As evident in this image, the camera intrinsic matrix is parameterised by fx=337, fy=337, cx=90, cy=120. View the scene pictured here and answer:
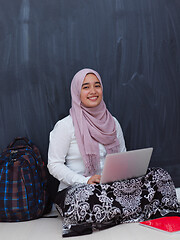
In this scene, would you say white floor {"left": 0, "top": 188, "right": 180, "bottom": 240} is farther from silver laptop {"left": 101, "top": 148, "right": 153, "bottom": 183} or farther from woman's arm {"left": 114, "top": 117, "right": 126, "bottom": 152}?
woman's arm {"left": 114, "top": 117, "right": 126, "bottom": 152}

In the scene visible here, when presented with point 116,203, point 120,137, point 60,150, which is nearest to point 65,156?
point 60,150

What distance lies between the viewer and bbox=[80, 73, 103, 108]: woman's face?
2277 mm

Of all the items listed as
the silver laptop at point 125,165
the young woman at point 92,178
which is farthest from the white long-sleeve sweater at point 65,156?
the silver laptop at point 125,165

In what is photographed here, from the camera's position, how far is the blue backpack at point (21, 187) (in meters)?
2.10

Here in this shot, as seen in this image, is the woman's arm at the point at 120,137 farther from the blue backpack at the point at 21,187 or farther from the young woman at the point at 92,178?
the blue backpack at the point at 21,187

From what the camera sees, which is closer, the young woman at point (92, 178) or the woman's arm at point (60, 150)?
the young woman at point (92, 178)

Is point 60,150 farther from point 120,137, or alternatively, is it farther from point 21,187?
point 120,137

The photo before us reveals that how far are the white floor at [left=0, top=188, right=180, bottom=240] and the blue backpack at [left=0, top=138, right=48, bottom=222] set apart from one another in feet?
0.22

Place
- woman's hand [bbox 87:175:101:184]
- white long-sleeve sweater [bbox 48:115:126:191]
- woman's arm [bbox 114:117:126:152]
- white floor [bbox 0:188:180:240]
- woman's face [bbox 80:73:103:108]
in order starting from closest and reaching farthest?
white floor [bbox 0:188:180:240] < woman's hand [bbox 87:175:101:184] < white long-sleeve sweater [bbox 48:115:126:191] < woman's face [bbox 80:73:103:108] < woman's arm [bbox 114:117:126:152]

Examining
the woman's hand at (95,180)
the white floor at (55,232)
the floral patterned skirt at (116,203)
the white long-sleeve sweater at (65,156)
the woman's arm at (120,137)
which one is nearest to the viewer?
the white floor at (55,232)

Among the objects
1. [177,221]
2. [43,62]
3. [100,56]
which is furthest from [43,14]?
[177,221]

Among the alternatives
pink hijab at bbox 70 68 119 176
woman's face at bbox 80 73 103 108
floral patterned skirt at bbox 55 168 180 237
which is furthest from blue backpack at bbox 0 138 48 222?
woman's face at bbox 80 73 103 108

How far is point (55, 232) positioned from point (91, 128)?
2.34 ft

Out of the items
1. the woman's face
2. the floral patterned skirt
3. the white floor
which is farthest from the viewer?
the woman's face
